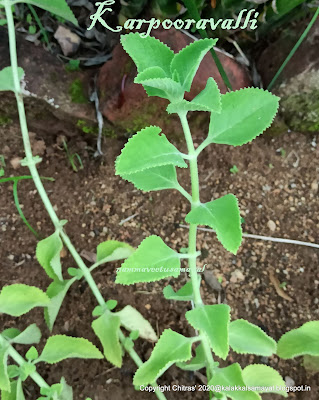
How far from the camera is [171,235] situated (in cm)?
120

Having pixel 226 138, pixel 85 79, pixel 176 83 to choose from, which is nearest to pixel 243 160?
pixel 85 79

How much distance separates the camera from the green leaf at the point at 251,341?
84cm

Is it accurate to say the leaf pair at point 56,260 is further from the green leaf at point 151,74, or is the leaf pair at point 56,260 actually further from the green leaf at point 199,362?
the green leaf at point 151,74

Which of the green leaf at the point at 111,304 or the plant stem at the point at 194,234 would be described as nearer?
the plant stem at the point at 194,234

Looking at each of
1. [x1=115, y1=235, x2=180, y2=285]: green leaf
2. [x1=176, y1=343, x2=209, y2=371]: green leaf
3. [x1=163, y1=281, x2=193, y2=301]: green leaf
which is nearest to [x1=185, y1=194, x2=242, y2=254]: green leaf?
[x1=115, y1=235, x2=180, y2=285]: green leaf

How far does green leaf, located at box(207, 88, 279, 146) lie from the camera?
0.64m

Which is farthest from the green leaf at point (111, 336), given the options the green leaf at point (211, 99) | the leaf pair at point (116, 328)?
→ the green leaf at point (211, 99)

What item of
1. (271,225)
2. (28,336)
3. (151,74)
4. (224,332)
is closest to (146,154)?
(151,74)

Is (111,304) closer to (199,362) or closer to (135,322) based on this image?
(135,322)

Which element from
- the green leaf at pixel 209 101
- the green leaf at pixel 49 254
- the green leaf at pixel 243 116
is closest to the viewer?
the green leaf at pixel 209 101

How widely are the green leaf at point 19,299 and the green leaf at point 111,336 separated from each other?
131 millimetres

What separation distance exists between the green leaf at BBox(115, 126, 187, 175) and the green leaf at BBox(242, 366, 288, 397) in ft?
1.67

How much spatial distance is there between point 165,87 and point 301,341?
573 mm

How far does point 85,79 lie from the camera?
1318mm
